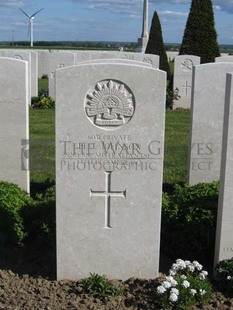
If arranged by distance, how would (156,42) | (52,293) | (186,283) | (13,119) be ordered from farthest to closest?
(156,42) → (13,119) → (52,293) → (186,283)

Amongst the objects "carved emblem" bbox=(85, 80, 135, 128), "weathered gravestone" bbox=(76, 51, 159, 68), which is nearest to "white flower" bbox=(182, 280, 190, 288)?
"carved emblem" bbox=(85, 80, 135, 128)

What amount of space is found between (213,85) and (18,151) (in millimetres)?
2716

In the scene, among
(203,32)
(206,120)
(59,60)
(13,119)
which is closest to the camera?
(13,119)

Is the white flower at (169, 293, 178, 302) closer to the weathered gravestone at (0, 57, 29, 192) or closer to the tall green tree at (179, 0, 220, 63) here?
the weathered gravestone at (0, 57, 29, 192)

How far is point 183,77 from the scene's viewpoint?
15680 mm

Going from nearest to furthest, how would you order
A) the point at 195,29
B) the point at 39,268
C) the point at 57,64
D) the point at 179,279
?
the point at 179,279 → the point at 39,268 → the point at 57,64 → the point at 195,29

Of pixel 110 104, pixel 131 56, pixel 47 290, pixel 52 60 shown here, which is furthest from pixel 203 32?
pixel 47 290

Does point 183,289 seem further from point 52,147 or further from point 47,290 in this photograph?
point 52,147

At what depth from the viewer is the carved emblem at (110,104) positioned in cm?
429

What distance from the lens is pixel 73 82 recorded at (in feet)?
13.9

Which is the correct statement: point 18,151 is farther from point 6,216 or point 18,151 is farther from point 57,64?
point 57,64

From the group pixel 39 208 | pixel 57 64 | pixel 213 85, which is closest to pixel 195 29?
pixel 57 64

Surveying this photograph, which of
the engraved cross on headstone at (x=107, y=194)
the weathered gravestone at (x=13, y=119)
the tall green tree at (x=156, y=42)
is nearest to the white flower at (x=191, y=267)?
the engraved cross on headstone at (x=107, y=194)

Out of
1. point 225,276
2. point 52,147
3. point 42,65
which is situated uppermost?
point 42,65
